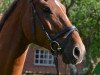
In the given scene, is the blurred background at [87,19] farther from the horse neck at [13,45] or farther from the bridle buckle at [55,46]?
the bridle buckle at [55,46]

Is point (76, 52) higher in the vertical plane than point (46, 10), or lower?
lower

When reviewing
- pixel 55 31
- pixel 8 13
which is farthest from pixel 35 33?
pixel 8 13

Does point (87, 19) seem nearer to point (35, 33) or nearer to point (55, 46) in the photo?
point (35, 33)

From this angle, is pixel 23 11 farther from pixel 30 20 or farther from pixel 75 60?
pixel 75 60

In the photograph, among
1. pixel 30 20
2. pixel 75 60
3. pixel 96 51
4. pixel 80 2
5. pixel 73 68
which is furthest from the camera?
pixel 96 51

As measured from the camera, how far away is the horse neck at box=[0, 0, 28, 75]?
16.8 ft

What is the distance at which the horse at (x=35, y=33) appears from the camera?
4.85m

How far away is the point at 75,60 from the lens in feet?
15.9

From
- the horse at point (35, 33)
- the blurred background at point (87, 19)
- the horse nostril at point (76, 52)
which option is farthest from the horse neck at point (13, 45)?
the blurred background at point (87, 19)

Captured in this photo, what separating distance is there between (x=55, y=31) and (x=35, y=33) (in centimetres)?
28

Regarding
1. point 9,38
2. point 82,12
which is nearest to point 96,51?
point 82,12

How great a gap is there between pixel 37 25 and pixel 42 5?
26cm

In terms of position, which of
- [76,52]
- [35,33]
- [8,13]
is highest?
[8,13]

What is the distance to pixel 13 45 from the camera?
17.2 feet
